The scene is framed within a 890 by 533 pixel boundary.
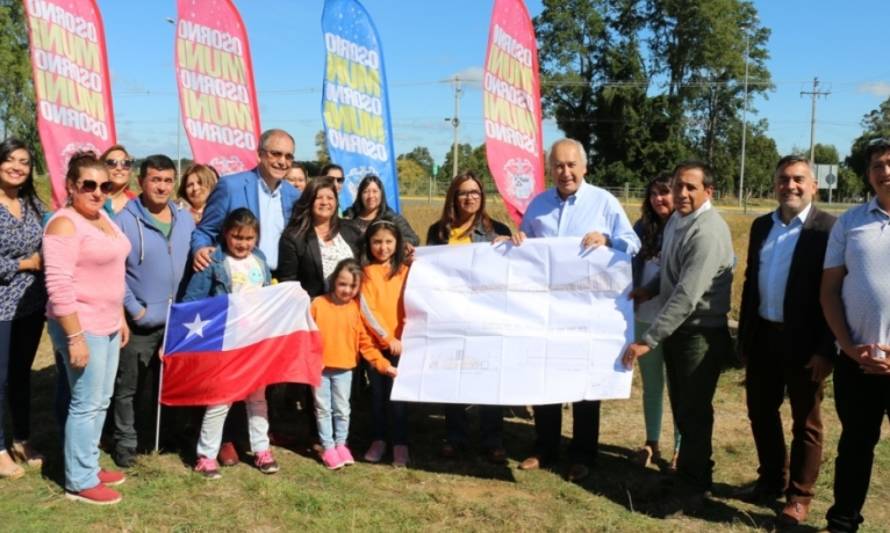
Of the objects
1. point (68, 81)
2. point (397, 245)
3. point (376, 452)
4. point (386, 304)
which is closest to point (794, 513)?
point (376, 452)

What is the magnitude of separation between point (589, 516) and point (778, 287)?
171 centimetres

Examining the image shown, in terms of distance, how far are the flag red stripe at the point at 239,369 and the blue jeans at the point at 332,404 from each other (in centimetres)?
9

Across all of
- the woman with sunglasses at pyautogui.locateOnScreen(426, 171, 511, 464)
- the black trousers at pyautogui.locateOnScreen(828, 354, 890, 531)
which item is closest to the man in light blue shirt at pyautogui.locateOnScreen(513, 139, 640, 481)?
the woman with sunglasses at pyautogui.locateOnScreen(426, 171, 511, 464)

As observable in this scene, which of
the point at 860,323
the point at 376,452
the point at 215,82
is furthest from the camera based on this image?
the point at 215,82

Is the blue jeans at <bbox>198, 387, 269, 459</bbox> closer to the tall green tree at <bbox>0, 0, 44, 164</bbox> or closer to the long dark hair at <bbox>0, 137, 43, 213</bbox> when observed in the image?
the long dark hair at <bbox>0, 137, 43, 213</bbox>

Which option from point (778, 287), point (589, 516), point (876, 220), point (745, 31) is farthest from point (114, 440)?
point (745, 31)

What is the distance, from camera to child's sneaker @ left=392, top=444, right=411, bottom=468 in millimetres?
5016

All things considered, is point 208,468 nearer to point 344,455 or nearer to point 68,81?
point 344,455

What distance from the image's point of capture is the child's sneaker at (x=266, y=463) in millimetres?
4840

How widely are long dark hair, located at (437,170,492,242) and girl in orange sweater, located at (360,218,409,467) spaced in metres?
0.35

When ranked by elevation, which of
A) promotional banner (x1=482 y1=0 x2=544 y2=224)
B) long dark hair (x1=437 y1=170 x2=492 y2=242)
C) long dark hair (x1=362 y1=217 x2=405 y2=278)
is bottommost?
long dark hair (x1=362 y1=217 x2=405 y2=278)

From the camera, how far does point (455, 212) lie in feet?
17.0

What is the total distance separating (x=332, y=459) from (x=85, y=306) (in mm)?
1876

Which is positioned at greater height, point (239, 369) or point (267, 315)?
point (267, 315)
